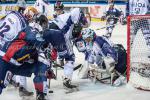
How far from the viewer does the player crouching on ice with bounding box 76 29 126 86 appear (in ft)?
20.0

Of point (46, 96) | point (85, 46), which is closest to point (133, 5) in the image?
point (85, 46)

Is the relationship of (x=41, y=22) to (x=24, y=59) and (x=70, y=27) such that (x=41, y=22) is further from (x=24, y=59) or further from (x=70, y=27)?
(x=70, y=27)

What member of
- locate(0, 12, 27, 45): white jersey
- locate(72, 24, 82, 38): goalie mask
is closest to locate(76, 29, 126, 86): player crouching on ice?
locate(72, 24, 82, 38): goalie mask

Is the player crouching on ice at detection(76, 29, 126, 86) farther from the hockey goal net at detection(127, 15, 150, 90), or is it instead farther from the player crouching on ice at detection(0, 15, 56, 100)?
the player crouching on ice at detection(0, 15, 56, 100)

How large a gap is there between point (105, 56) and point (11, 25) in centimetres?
188

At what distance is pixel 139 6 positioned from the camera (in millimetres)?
7406

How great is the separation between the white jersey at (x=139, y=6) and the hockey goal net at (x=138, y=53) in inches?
45.4

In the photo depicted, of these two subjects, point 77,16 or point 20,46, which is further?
point 77,16

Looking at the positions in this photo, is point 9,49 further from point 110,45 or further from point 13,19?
point 110,45

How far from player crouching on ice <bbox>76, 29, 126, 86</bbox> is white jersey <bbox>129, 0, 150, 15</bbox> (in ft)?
3.90

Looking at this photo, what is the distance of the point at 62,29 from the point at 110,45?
716 mm

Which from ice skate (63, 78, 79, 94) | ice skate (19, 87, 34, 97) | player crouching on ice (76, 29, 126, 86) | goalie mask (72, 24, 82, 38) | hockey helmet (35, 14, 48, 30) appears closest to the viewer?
hockey helmet (35, 14, 48, 30)

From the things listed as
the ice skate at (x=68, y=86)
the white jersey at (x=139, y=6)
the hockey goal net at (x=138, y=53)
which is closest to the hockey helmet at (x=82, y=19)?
the hockey goal net at (x=138, y=53)

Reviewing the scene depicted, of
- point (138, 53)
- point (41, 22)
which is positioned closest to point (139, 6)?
point (138, 53)
